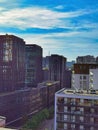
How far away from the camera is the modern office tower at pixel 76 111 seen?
4456 centimetres

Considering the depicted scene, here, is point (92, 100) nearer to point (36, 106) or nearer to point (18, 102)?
point (18, 102)

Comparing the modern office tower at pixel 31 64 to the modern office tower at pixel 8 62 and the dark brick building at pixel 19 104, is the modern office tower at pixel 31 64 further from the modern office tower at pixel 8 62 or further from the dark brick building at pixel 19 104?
the modern office tower at pixel 8 62

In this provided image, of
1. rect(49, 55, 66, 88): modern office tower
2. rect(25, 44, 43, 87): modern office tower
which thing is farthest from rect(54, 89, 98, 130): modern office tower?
rect(49, 55, 66, 88): modern office tower

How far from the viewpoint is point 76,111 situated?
45.1 meters

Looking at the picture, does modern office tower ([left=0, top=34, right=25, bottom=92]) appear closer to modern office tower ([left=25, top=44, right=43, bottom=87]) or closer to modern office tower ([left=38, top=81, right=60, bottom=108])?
modern office tower ([left=38, top=81, right=60, bottom=108])

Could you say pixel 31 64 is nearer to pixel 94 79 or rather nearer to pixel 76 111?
pixel 94 79

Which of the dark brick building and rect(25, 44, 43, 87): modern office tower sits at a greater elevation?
rect(25, 44, 43, 87): modern office tower

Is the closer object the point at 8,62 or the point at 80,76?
Answer: the point at 8,62

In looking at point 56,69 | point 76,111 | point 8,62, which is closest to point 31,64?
point 8,62

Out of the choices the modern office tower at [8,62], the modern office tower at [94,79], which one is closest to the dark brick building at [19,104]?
the modern office tower at [8,62]

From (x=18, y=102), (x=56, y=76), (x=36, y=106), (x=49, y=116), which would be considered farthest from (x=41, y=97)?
(x=56, y=76)

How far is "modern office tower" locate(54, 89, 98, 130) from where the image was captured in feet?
146

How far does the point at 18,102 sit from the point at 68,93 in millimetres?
21654

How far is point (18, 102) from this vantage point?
216 ft
